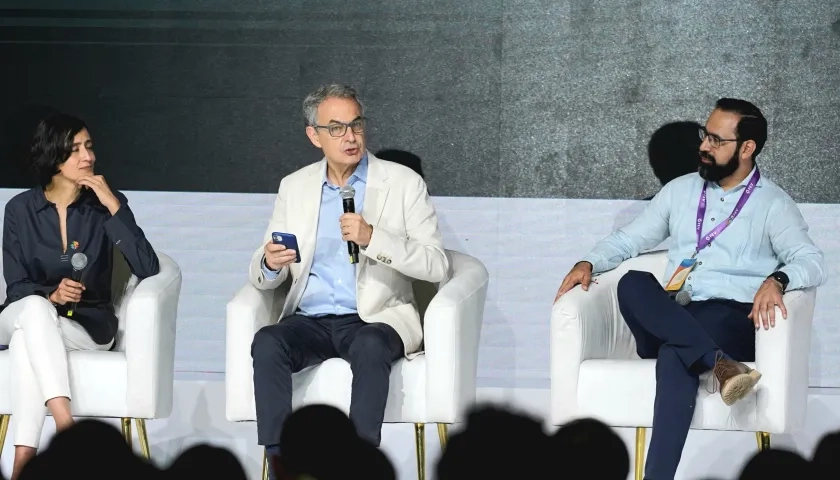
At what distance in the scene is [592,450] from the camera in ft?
7.05

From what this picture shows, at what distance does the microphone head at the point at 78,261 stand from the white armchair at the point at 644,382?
1.56 metres

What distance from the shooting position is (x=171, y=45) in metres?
5.62

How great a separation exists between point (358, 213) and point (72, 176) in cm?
100

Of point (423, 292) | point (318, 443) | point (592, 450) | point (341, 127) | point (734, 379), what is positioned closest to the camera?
point (592, 450)

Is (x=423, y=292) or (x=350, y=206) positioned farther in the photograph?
(x=423, y=292)

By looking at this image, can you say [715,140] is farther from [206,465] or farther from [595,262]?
[206,465]

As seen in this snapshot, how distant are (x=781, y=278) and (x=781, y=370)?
312 mm

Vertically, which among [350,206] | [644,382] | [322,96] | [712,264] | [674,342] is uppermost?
[322,96]

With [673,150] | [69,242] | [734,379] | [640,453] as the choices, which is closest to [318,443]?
[734,379]

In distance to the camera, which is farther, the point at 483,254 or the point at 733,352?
the point at 483,254

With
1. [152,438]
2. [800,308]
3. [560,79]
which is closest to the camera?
[800,308]

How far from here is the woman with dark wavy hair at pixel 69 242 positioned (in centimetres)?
438

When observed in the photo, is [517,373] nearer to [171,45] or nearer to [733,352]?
[733,352]

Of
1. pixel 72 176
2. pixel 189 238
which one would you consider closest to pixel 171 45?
pixel 189 238
